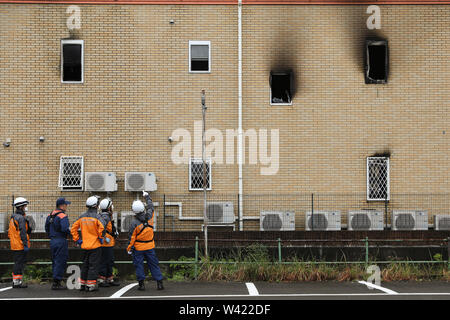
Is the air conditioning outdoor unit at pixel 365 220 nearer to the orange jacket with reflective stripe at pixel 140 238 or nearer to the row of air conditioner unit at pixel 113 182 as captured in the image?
the row of air conditioner unit at pixel 113 182

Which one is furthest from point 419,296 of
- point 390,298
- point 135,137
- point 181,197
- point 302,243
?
point 135,137

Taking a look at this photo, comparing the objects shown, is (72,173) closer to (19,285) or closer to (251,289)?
(19,285)

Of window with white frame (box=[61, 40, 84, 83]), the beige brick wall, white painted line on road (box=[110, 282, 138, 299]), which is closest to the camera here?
white painted line on road (box=[110, 282, 138, 299])

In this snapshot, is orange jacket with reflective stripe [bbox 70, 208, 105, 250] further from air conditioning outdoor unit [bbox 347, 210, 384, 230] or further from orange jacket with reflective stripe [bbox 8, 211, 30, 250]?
air conditioning outdoor unit [bbox 347, 210, 384, 230]

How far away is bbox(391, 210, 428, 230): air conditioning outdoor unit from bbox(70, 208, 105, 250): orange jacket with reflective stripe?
31.2ft

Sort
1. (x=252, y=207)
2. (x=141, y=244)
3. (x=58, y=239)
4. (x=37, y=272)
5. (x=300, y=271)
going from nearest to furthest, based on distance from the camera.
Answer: (x=141, y=244) < (x=58, y=239) < (x=300, y=271) < (x=37, y=272) < (x=252, y=207)

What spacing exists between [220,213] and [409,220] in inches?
229

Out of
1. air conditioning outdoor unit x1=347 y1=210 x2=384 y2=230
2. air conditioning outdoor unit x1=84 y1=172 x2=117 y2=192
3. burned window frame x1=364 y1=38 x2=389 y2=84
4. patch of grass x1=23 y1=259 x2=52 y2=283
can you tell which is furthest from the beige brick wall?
patch of grass x1=23 y1=259 x2=52 y2=283

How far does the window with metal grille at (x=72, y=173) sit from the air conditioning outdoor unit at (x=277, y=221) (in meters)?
5.84

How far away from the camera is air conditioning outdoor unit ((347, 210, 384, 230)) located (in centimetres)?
1638

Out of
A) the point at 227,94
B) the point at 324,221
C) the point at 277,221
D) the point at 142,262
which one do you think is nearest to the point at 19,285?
the point at 142,262

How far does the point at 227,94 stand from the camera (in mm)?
17297

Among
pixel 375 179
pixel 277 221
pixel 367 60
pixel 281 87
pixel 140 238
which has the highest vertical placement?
pixel 367 60

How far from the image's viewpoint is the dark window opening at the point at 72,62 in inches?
680
